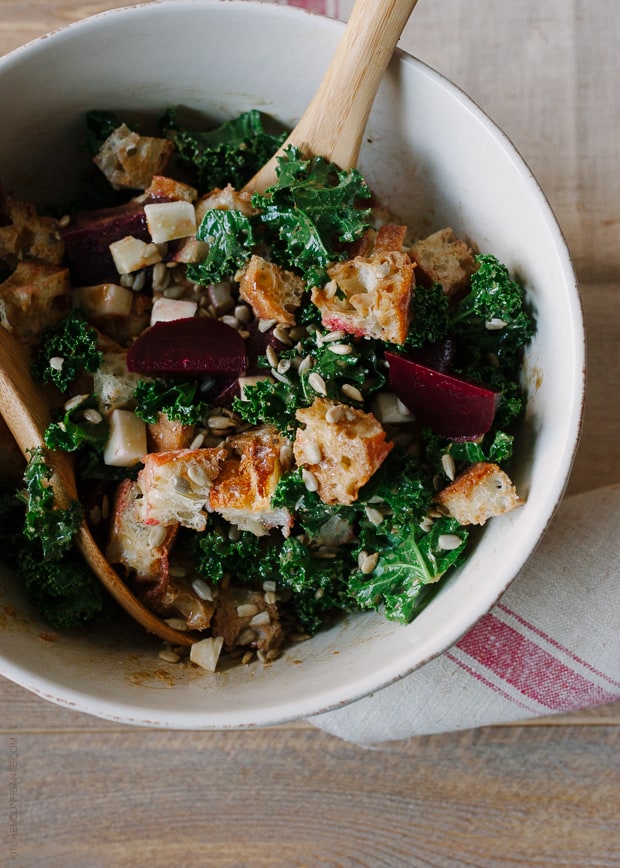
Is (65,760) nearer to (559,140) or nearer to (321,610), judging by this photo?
(321,610)

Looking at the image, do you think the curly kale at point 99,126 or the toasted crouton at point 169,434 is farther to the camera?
the curly kale at point 99,126

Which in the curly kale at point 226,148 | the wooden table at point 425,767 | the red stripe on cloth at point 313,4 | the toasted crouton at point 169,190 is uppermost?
the red stripe on cloth at point 313,4

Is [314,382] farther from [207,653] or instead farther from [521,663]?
[521,663]

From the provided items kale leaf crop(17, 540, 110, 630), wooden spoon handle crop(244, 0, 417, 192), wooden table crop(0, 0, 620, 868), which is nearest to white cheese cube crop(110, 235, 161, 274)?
wooden spoon handle crop(244, 0, 417, 192)

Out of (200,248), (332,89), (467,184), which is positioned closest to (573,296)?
(467,184)

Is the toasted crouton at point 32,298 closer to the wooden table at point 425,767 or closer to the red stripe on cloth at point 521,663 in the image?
the wooden table at point 425,767

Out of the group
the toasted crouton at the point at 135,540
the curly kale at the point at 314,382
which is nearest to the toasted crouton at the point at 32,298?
the toasted crouton at the point at 135,540

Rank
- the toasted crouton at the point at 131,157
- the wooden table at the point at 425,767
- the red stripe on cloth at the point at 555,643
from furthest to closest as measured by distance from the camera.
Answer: the wooden table at the point at 425,767 → the red stripe on cloth at the point at 555,643 → the toasted crouton at the point at 131,157

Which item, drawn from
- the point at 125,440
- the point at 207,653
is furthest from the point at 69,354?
the point at 207,653
